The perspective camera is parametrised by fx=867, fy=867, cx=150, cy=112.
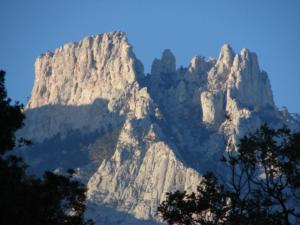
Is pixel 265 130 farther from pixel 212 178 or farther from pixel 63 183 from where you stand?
pixel 63 183

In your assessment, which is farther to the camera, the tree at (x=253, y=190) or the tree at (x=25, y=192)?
the tree at (x=253, y=190)

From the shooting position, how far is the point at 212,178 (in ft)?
260

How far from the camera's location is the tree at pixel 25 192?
58312 millimetres

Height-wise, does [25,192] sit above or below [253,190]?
below

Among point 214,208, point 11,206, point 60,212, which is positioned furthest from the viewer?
point 214,208

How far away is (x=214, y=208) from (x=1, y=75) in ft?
73.4

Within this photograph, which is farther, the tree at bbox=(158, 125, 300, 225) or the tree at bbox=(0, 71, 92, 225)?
the tree at bbox=(158, 125, 300, 225)

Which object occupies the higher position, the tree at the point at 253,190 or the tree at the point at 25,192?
the tree at the point at 253,190

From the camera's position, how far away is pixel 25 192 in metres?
61.8

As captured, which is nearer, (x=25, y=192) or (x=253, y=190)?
(x=25, y=192)

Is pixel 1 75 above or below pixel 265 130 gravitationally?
below

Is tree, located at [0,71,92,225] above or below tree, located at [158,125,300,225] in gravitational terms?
below

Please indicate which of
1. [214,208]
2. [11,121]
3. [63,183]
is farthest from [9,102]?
[214,208]

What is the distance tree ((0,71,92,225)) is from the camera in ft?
191
